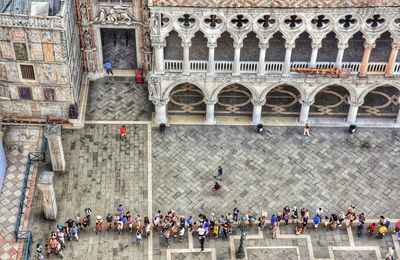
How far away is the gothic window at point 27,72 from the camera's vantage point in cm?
4966

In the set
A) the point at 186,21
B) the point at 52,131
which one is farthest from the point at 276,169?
the point at 52,131

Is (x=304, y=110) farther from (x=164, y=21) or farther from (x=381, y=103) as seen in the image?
(x=164, y=21)

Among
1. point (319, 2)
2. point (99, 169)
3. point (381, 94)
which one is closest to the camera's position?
point (319, 2)

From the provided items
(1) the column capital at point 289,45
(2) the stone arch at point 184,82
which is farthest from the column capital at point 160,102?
(1) the column capital at point 289,45

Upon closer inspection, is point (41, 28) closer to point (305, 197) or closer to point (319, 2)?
point (319, 2)

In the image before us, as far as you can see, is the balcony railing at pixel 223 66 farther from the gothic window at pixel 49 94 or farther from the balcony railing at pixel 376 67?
the gothic window at pixel 49 94

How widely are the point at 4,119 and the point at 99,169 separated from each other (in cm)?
922

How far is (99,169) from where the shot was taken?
50344 millimetres

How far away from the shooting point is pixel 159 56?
49906mm

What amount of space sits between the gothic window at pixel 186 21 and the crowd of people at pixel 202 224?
44.6 ft

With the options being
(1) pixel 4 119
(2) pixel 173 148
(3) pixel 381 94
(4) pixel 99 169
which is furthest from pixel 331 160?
(1) pixel 4 119

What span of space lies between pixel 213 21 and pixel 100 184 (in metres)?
14.7

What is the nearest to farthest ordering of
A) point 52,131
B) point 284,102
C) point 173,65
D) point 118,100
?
point 52,131, point 173,65, point 284,102, point 118,100

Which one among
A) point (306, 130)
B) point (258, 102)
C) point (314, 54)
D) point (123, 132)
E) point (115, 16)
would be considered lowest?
point (306, 130)
